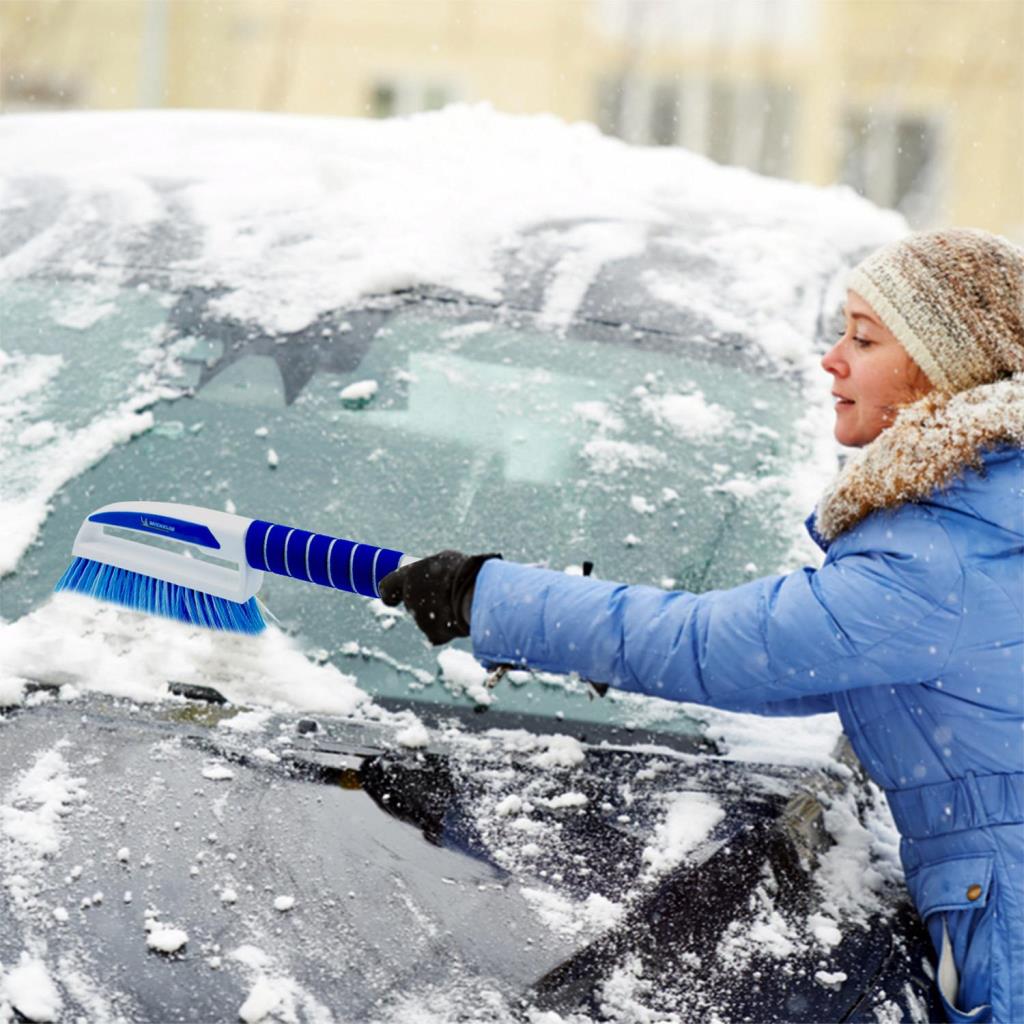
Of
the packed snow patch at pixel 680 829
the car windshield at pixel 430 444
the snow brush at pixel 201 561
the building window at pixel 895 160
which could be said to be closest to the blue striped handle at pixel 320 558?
the snow brush at pixel 201 561

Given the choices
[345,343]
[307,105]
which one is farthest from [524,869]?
[307,105]

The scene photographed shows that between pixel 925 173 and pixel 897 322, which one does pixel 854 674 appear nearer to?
pixel 897 322

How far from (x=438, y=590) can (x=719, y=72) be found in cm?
1612

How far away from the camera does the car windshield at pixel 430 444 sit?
248cm

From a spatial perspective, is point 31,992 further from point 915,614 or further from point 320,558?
point 915,614

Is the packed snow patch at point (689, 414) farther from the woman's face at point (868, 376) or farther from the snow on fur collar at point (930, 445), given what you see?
the snow on fur collar at point (930, 445)

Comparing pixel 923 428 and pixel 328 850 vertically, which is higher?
pixel 923 428

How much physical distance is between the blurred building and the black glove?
49.3 ft

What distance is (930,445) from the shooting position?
1967 mm

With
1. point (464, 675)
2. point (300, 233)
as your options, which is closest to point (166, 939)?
point (464, 675)

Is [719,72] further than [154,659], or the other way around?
[719,72]

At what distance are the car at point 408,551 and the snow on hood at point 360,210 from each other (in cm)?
1

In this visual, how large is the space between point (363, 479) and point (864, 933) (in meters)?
1.12

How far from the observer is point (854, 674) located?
1.97 metres
